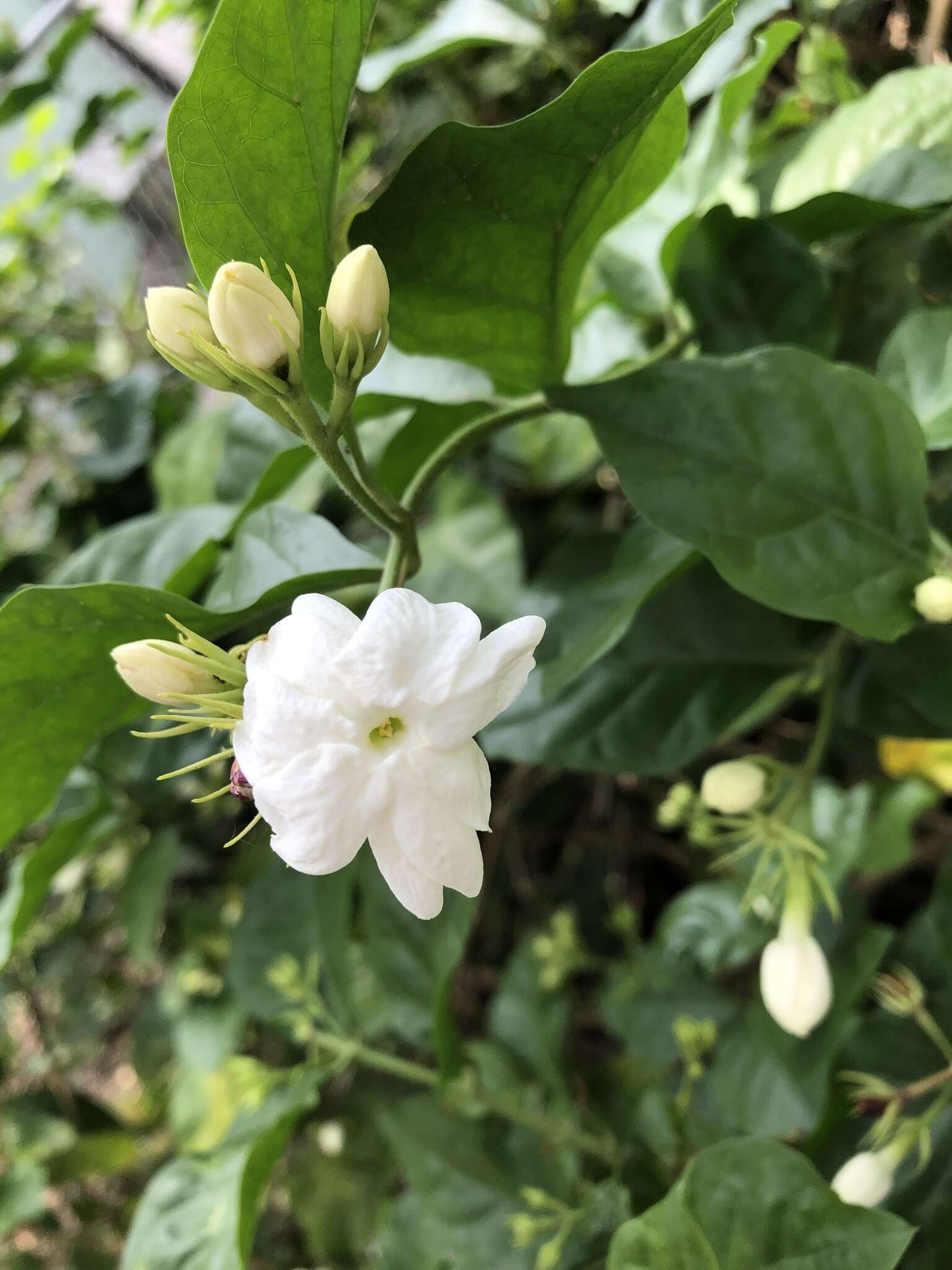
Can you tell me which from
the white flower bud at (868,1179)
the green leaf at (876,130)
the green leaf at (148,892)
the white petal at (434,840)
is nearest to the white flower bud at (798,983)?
the white flower bud at (868,1179)

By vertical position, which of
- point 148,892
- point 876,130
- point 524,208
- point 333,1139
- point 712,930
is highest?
point 524,208

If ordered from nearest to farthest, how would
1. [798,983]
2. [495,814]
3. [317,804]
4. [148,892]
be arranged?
[317,804], [798,983], [148,892], [495,814]

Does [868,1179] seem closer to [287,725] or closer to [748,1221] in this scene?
[748,1221]

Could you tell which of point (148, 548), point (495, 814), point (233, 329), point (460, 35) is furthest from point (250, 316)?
point (495, 814)

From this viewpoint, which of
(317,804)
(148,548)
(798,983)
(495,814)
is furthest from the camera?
(495,814)

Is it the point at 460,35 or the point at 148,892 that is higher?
the point at 460,35

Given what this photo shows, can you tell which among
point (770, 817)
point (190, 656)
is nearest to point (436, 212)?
point (190, 656)
